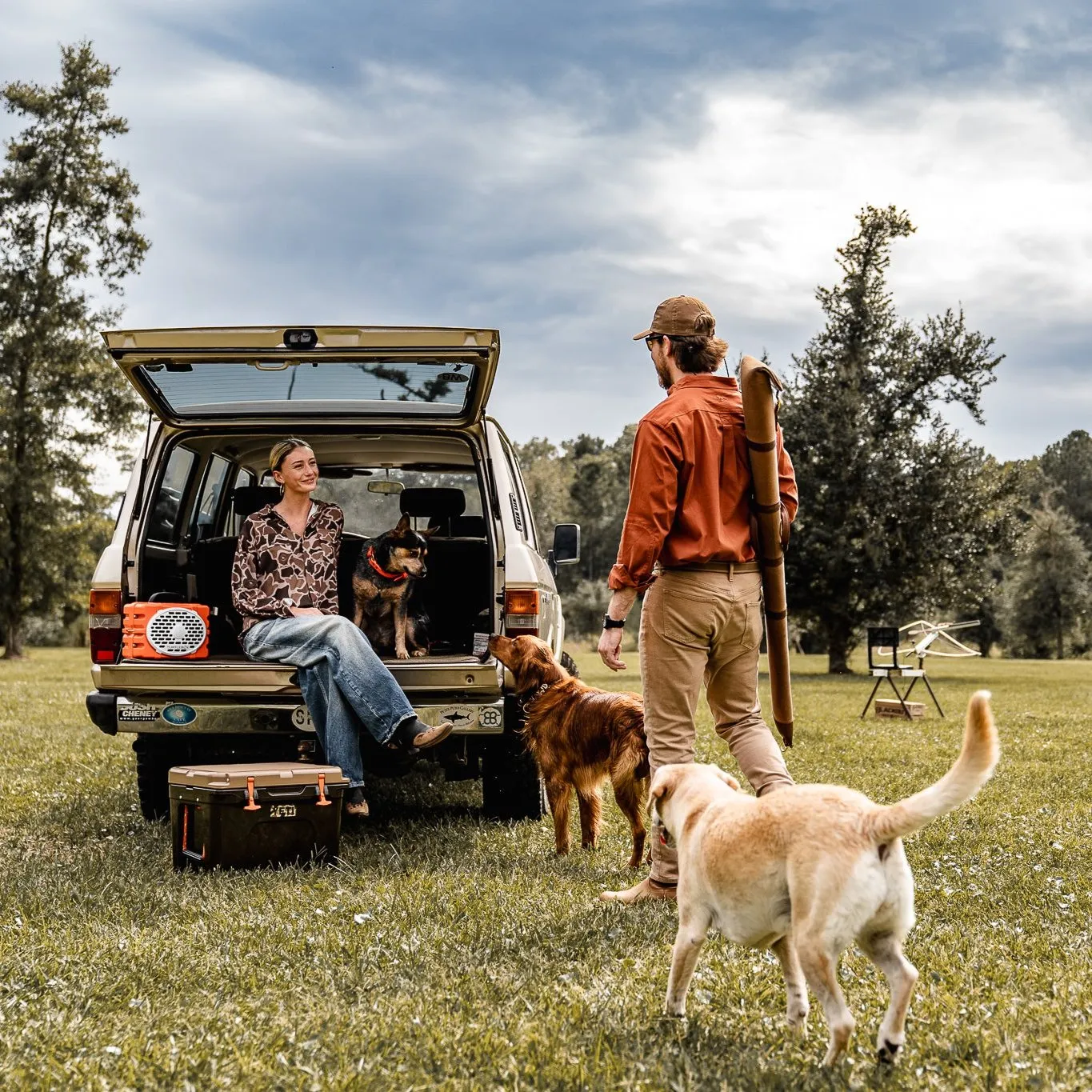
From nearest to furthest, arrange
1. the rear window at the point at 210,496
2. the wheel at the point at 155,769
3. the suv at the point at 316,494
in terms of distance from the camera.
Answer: the suv at the point at 316,494, the wheel at the point at 155,769, the rear window at the point at 210,496

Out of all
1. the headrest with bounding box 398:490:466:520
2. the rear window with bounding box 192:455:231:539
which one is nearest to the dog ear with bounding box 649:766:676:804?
the headrest with bounding box 398:490:466:520

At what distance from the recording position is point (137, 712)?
5.29 metres

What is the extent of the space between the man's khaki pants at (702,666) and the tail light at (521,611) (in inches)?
49.3

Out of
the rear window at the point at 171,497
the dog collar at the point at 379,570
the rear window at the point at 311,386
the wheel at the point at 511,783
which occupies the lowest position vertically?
the wheel at the point at 511,783

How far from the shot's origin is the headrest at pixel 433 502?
6.82 m

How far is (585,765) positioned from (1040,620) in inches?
1894

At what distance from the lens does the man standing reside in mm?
4039

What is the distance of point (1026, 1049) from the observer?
2766mm

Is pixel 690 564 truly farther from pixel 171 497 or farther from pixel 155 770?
pixel 155 770

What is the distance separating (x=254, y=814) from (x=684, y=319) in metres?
2.75

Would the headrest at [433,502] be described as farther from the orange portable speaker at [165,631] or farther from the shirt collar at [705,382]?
the shirt collar at [705,382]

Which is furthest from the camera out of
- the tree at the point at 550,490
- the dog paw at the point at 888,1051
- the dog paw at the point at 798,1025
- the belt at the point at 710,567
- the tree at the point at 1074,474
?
the tree at the point at 1074,474

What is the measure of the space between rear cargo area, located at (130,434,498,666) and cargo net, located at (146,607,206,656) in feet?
1.78

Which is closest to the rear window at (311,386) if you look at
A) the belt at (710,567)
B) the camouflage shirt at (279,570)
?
the camouflage shirt at (279,570)
